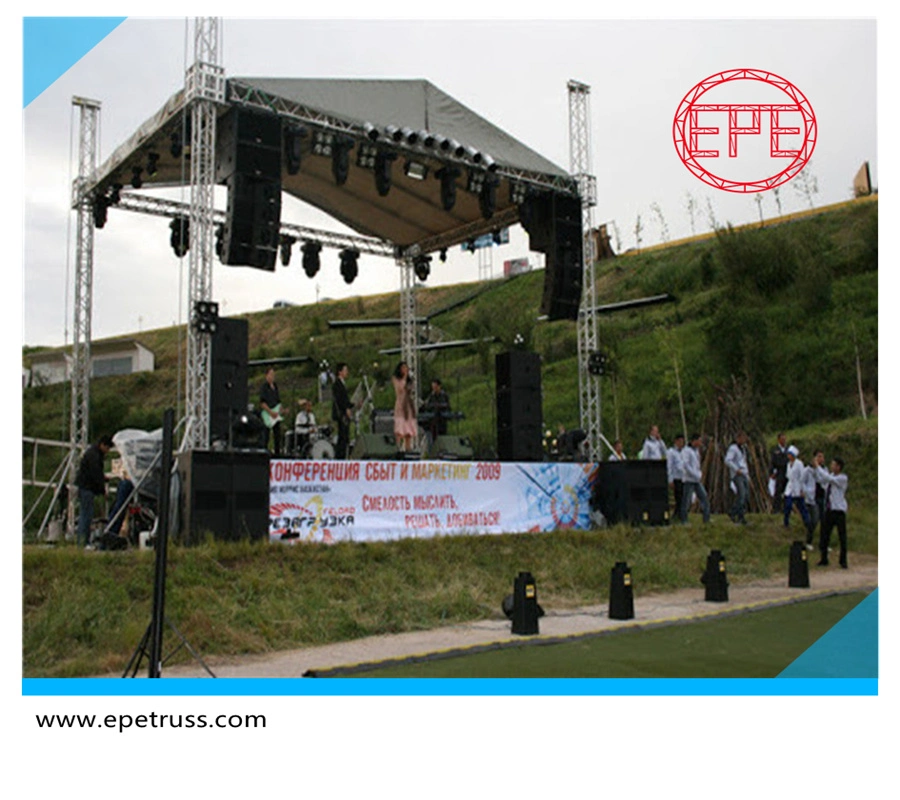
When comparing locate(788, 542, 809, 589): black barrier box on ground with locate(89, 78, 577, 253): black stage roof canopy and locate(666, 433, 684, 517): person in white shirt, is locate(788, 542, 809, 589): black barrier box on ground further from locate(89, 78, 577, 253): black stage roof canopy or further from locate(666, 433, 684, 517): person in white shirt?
locate(89, 78, 577, 253): black stage roof canopy

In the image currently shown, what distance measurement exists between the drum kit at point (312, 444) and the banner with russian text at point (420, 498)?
984 millimetres

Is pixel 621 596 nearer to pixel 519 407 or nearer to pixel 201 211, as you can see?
pixel 519 407

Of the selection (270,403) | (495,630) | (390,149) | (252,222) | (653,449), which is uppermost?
(390,149)

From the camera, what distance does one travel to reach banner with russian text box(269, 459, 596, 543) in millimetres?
10414

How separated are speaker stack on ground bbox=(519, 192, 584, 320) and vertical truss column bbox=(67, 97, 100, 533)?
6.94 metres

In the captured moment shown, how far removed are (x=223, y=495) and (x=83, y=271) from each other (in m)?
6.69

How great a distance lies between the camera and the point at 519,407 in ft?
45.3

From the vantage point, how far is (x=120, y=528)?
34.0 ft

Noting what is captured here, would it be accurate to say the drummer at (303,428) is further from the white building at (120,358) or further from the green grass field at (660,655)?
the white building at (120,358)

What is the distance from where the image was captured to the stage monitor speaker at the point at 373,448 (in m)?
12.4

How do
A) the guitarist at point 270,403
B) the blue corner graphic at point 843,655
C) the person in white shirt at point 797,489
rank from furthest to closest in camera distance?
the person in white shirt at point 797,489, the guitarist at point 270,403, the blue corner graphic at point 843,655

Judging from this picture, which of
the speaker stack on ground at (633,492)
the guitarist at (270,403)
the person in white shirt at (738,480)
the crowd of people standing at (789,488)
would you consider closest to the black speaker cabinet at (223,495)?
the guitarist at (270,403)

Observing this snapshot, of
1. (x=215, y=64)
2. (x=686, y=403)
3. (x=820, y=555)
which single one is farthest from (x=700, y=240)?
(x=215, y=64)

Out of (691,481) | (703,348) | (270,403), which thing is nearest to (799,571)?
(691,481)
